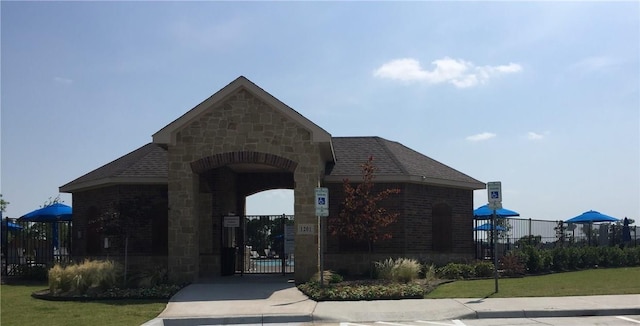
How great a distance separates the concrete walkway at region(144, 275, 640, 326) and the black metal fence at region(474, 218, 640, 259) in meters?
10.4

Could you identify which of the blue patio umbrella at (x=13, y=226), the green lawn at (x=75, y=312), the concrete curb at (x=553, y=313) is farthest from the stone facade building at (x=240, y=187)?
the concrete curb at (x=553, y=313)

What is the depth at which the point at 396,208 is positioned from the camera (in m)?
22.6

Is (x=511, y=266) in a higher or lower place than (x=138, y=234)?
lower

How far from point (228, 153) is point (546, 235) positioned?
1724 cm

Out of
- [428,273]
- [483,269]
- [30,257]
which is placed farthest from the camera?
[30,257]

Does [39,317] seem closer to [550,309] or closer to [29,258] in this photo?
[550,309]

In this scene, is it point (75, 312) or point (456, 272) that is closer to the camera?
point (75, 312)

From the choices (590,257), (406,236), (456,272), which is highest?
(406,236)

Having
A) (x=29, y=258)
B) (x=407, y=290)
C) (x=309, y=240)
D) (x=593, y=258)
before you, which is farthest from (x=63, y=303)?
(x=593, y=258)

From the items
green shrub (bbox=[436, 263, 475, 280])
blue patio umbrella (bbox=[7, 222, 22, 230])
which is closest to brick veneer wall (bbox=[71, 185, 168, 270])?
blue patio umbrella (bbox=[7, 222, 22, 230])

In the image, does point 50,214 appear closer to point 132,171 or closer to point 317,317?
point 132,171

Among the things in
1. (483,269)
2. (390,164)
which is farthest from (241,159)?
(483,269)

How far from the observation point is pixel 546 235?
29.8 meters

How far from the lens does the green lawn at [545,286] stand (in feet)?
53.9
